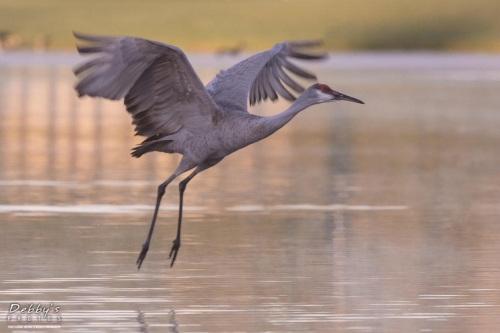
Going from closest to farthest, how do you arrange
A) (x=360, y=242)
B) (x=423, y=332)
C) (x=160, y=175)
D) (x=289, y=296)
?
1. (x=423, y=332)
2. (x=289, y=296)
3. (x=360, y=242)
4. (x=160, y=175)

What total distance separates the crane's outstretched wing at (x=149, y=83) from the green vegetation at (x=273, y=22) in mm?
80652

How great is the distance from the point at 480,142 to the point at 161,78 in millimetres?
10317

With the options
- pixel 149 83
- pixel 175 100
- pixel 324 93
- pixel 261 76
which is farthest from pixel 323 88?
pixel 261 76

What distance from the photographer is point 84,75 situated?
34.6 feet

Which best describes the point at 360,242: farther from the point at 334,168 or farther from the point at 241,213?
the point at 334,168

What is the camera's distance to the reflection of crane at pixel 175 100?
10312 mm


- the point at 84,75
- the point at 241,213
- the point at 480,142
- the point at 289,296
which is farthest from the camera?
the point at 480,142

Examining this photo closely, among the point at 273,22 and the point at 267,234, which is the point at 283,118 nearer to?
the point at 267,234

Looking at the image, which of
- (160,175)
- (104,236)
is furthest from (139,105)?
(160,175)

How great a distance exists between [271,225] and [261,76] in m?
1.40

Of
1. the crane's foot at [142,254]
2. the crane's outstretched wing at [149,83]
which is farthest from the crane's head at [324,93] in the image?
the crane's foot at [142,254]

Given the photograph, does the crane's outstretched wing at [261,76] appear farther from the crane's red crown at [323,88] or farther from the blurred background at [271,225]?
the crane's red crown at [323,88]

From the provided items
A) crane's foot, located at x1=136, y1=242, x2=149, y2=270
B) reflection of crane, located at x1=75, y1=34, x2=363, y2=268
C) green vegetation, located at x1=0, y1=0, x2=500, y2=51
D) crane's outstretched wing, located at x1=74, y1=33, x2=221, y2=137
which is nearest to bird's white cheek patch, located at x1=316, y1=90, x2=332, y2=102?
reflection of crane, located at x1=75, y1=34, x2=363, y2=268

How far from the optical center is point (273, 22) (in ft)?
340
